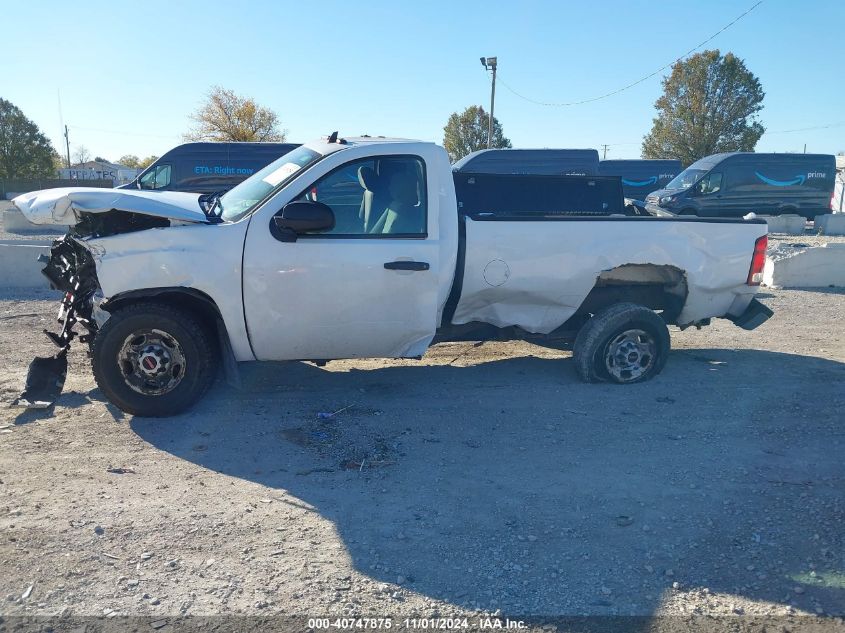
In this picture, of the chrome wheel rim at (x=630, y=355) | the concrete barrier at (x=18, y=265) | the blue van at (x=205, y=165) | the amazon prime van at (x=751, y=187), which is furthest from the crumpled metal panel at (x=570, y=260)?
the amazon prime van at (x=751, y=187)

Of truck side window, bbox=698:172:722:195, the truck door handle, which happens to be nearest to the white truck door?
the truck door handle

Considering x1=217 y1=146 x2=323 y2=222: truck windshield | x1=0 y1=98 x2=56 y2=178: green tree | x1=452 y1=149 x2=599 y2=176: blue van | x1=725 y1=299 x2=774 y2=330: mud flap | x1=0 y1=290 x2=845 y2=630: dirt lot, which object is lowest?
x1=0 y1=290 x2=845 y2=630: dirt lot

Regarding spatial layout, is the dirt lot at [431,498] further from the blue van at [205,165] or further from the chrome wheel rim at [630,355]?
the blue van at [205,165]

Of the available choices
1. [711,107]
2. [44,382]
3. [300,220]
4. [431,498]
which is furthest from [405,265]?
[711,107]

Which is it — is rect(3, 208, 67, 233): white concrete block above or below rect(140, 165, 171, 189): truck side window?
below

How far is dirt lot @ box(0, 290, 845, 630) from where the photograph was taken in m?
3.23

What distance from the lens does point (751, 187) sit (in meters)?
23.6

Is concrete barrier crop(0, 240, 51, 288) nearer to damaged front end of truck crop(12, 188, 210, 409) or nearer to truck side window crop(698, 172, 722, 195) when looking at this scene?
damaged front end of truck crop(12, 188, 210, 409)

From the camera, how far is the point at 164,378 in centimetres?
514

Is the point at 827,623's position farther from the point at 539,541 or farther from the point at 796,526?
the point at 539,541

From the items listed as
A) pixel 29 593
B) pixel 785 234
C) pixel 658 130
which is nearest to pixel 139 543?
pixel 29 593

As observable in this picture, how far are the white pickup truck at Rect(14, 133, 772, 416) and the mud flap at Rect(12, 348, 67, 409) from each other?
0.04ft

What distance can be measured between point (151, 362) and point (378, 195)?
2110mm

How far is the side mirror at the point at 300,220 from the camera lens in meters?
4.97
